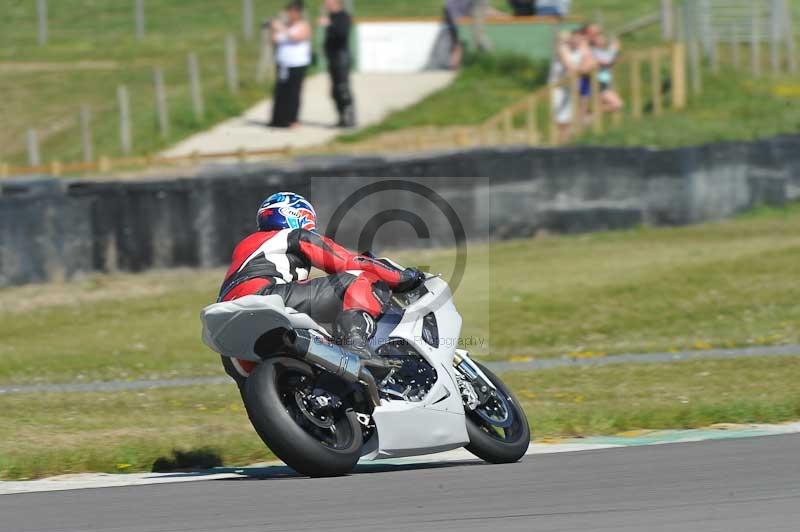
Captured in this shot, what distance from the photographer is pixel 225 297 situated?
290 inches

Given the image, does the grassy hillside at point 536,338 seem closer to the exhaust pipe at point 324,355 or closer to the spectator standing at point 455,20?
the exhaust pipe at point 324,355

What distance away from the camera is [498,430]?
7848mm

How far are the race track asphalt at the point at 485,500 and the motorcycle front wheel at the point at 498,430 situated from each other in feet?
0.41

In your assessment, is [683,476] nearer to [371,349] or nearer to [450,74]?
[371,349]

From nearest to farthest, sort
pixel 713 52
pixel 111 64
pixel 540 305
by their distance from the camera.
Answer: pixel 540 305 → pixel 713 52 → pixel 111 64

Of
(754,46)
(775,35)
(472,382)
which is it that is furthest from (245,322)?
(775,35)

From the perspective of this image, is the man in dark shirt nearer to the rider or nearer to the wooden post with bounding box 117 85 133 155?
the wooden post with bounding box 117 85 133 155

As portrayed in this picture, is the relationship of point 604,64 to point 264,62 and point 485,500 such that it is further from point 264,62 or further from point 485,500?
point 485,500

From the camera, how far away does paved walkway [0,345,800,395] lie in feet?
38.7

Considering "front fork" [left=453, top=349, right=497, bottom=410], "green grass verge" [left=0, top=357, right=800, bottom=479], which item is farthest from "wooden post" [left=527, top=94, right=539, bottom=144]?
"front fork" [left=453, top=349, right=497, bottom=410]

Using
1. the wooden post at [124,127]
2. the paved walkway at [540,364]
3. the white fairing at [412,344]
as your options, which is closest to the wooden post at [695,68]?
the wooden post at [124,127]

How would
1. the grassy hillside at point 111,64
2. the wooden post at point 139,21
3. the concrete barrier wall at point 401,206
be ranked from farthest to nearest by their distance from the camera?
the wooden post at point 139,21 → the grassy hillside at point 111,64 → the concrete barrier wall at point 401,206

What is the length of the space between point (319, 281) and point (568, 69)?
15025mm

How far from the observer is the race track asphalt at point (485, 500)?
5672 mm
